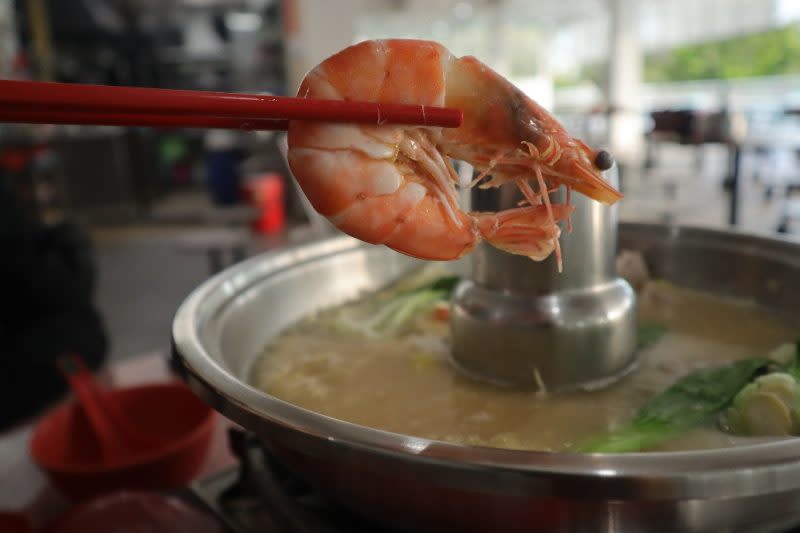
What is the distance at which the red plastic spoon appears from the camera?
136 centimetres

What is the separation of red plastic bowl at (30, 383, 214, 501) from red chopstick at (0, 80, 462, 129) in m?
0.79

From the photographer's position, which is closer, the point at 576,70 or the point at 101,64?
the point at 101,64

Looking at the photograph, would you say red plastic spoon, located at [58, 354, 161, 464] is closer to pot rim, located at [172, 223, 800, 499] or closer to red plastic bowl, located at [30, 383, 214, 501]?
red plastic bowl, located at [30, 383, 214, 501]

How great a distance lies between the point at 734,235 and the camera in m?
1.53

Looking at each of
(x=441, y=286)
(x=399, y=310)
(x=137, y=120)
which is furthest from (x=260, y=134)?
(x=137, y=120)

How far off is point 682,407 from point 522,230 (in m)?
0.42

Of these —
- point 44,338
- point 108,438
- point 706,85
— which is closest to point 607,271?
point 108,438

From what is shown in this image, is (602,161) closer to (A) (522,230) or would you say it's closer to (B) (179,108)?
(A) (522,230)

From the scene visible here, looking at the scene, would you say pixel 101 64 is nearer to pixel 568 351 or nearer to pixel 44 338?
pixel 44 338

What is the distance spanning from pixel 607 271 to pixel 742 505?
1.81 ft

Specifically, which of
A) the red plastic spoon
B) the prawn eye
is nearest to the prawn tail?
the prawn eye

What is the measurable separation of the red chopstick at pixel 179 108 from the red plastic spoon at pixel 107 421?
3.14ft

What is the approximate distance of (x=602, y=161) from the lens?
0.90 meters

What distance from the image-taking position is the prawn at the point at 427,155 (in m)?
0.72
